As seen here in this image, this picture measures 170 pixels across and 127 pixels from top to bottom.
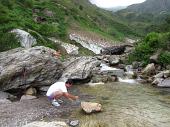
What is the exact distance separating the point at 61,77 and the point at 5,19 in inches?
1094

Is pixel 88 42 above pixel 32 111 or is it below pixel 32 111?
above

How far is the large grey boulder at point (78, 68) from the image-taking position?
36.0 metres

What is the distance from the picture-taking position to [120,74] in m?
43.1

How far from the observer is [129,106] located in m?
25.0

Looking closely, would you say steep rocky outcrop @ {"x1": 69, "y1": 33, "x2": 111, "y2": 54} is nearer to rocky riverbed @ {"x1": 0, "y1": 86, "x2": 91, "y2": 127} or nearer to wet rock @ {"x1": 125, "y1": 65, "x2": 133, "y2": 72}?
wet rock @ {"x1": 125, "y1": 65, "x2": 133, "y2": 72}

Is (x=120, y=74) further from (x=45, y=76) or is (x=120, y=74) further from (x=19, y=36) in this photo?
(x=19, y=36)

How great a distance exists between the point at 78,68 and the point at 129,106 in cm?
1271

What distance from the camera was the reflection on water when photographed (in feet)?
68.6

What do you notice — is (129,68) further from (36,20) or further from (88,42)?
(36,20)

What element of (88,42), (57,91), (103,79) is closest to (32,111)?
(57,91)

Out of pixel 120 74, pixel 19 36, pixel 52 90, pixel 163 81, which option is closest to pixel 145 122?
pixel 52 90

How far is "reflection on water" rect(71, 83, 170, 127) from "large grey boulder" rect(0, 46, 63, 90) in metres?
3.73

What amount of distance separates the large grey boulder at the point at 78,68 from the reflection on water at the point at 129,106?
2.48 m

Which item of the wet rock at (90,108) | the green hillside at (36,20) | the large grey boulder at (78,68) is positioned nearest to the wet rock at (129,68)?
the large grey boulder at (78,68)
